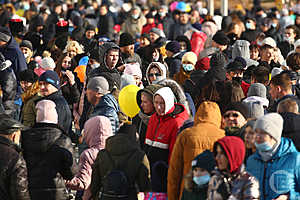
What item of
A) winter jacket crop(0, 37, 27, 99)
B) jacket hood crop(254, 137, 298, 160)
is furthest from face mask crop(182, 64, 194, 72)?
jacket hood crop(254, 137, 298, 160)

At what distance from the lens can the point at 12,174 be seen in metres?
6.67

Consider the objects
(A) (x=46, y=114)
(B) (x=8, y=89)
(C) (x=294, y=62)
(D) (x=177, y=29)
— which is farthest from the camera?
(D) (x=177, y=29)

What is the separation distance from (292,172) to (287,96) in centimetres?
213

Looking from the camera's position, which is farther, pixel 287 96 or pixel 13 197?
pixel 287 96

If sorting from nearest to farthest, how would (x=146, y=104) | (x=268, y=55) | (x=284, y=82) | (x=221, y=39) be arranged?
(x=146, y=104) < (x=284, y=82) < (x=268, y=55) < (x=221, y=39)

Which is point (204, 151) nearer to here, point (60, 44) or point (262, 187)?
point (262, 187)

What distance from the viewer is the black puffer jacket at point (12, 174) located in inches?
262

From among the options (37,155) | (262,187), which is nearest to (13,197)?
(37,155)

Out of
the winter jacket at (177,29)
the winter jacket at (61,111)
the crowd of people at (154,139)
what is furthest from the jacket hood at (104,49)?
the winter jacket at (177,29)

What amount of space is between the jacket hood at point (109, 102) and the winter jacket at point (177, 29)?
10678mm

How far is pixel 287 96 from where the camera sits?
8.43 m

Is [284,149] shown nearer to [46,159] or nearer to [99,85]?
[46,159]

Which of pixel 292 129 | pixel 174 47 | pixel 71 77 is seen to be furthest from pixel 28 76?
pixel 292 129

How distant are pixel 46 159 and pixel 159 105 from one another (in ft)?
4.16
